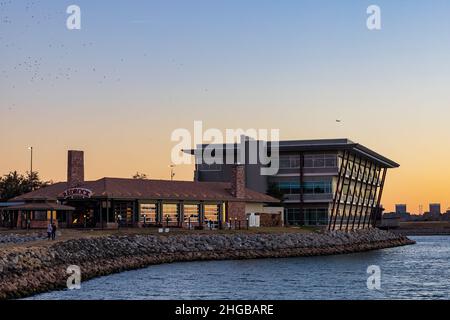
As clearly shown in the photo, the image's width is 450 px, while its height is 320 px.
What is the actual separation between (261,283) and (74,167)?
47947 millimetres

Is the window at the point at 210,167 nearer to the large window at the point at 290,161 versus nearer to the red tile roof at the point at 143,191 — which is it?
the large window at the point at 290,161

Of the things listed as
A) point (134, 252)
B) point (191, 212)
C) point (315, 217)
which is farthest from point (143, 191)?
point (315, 217)

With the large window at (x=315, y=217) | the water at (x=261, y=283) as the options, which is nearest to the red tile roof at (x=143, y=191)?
the water at (x=261, y=283)

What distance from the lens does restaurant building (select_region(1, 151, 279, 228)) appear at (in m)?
95.7

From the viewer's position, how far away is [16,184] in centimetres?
14538

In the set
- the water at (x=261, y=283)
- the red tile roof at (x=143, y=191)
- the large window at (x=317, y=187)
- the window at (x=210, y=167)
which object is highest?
the window at (x=210, y=167)

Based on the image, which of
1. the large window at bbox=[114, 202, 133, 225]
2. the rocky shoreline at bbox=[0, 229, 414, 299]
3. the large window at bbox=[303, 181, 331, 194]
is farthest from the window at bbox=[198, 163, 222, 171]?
the large window at bbox=[114, 202, 133, 225]

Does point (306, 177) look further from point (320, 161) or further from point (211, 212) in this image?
point (211, 212)

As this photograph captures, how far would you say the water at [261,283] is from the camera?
5128cm

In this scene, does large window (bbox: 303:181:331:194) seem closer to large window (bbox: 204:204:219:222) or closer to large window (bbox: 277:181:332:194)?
large window (bbox: 277:181:332:194)

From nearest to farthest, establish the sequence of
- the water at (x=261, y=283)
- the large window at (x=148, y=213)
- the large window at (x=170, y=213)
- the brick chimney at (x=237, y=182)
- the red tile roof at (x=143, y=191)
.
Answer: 1. the water at (x=261, y=283)
2. the red tile roof at (x=143, y=191)
3. the large window at (x=148, y=213)
4. the large window at (x=170, y=213)
5. the brick chimney at (x=237, y=182)

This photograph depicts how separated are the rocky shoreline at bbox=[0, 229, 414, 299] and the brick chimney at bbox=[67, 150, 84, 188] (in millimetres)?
18881
